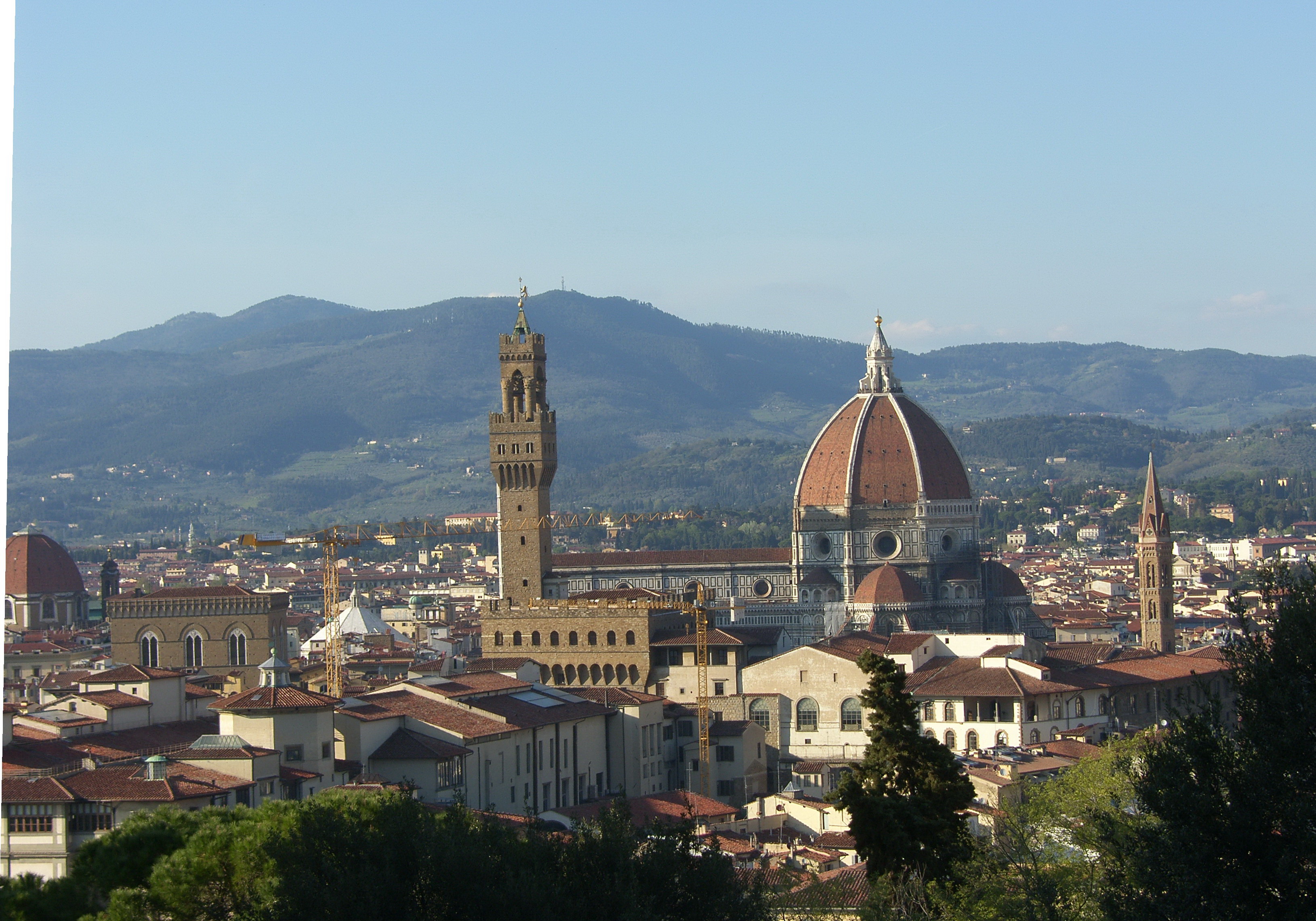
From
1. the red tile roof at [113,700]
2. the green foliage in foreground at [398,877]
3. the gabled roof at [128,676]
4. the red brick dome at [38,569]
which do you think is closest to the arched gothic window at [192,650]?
the gabled roof at [128,676]

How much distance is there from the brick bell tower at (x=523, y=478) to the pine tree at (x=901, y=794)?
1783 inches

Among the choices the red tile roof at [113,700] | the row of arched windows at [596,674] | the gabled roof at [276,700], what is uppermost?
the gabled roof at [276,700]

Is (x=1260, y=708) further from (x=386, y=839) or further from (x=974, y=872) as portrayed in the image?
(x=386, y=839)

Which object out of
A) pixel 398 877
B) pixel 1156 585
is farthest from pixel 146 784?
pixel 1156 585

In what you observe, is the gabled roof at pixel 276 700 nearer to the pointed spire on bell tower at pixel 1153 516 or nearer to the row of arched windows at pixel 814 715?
the row of arched windows at pixel 814 715

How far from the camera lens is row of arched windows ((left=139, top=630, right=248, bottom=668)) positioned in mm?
71500

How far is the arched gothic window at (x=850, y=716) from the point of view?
5741 cm

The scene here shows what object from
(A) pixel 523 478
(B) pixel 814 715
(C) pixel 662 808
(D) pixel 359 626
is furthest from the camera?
(D) pixel 359 626

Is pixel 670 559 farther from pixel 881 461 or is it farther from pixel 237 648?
pixel 237 648

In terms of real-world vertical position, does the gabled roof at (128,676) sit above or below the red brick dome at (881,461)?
below

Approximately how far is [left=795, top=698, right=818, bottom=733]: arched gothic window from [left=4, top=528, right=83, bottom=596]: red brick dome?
4362 centimetres

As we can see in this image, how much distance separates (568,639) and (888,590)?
44.1 feet

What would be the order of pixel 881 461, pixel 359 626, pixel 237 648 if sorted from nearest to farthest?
pixel 237 648 < pixel 881 461 < pixel 359 626

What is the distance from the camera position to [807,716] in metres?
57.9
